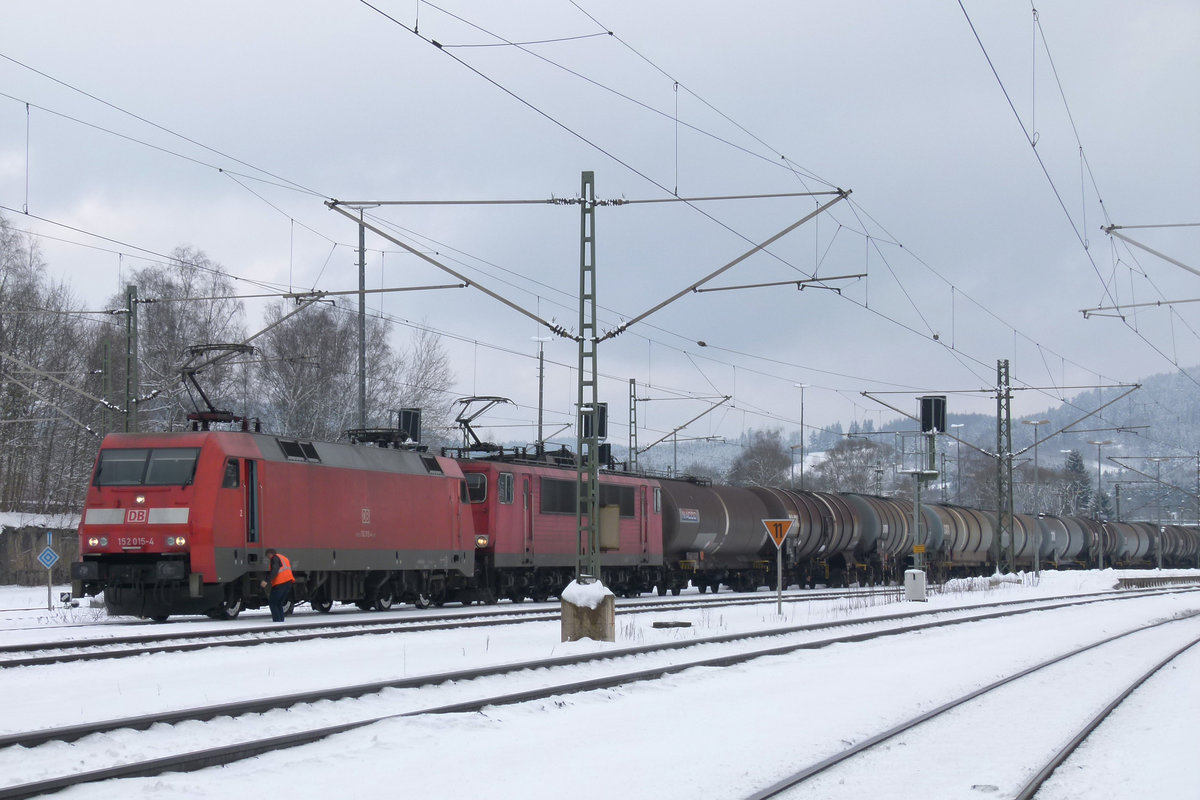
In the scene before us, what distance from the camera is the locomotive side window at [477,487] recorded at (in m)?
29.9

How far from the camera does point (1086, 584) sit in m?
51.3

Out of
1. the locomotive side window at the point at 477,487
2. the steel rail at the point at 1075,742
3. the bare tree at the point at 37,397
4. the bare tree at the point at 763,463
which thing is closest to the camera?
the steel rail at the point at 1075,742

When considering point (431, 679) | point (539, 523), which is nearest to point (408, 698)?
point (431, 679)

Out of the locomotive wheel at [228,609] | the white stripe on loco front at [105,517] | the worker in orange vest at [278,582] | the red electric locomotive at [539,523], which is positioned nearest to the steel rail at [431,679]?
the red electric locomotive at [539,523]

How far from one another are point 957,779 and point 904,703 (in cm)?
427

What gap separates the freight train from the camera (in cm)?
2138

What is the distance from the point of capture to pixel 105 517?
21.6 meters

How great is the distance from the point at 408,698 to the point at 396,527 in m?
14.5

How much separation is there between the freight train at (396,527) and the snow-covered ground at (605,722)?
172 cm

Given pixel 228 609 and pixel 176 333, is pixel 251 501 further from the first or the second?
pixel 176 333

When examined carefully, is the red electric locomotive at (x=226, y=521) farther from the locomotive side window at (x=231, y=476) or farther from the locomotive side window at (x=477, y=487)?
the locomotive side window at (x=477, y=487)

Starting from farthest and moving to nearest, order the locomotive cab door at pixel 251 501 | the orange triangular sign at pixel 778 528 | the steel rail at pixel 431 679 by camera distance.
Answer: the orange triangular sign at pixel 778 528 < the locomotive cab door at pixel 251 501 < the steel rail at pixel 431 679

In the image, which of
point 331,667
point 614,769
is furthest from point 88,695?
point 614,769

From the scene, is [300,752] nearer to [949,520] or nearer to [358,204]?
[358,204]
